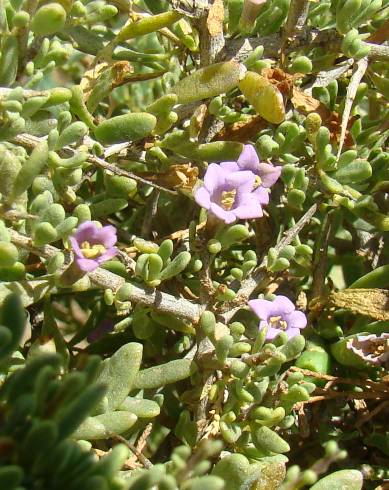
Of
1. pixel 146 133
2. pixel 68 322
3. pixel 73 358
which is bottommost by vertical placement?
pixel 68 322

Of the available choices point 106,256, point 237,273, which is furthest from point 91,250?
point 237,273

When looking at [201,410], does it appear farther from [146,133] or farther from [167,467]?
[146,133]

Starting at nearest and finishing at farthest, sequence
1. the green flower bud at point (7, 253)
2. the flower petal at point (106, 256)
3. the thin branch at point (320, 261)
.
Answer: the green flower bud at point (7, 253), the flower petal at point (106, 256), the thin branch at point (320, 261)

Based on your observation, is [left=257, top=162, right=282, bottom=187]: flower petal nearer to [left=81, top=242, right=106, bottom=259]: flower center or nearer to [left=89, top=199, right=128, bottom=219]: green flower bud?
[left=89, top=199, right=128, bottom=219]: green flower bud

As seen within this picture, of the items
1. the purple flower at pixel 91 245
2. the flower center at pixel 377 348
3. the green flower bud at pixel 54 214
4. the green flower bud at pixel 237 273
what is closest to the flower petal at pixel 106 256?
the purple flower at pixel 91 245

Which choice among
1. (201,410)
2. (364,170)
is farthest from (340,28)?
(201,410)

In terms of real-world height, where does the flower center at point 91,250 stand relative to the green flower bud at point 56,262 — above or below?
above

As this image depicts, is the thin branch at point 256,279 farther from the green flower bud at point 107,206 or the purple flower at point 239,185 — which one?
the green flower bud at point 107,206
